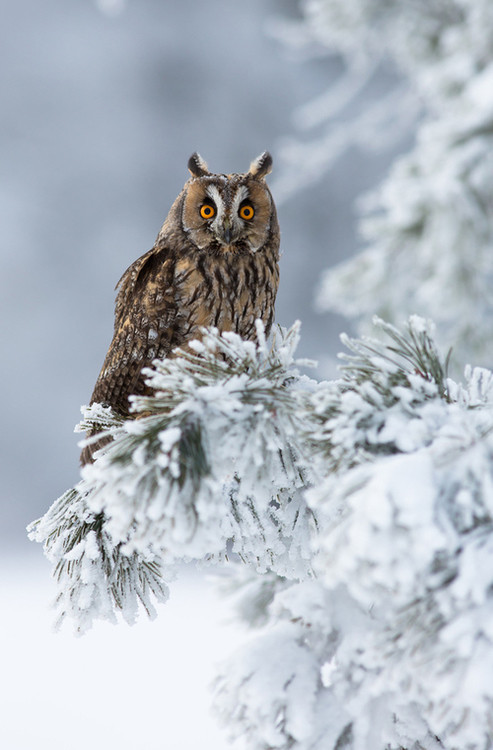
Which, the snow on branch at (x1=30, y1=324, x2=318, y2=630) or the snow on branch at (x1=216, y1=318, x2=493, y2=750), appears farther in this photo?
the snow on branch at (x1=30, y1=324, x2=318, y2=630)

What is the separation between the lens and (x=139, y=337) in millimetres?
1199

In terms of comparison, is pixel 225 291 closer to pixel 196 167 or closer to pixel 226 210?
pixel 226 210

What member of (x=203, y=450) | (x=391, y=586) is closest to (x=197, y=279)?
(x=203, y=450)

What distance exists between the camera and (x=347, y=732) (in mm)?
533

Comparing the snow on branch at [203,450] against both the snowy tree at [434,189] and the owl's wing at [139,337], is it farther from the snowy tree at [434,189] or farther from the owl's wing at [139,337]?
the snowy tree at [434,189]

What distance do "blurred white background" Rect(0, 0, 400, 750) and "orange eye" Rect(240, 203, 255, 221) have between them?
27.9ft

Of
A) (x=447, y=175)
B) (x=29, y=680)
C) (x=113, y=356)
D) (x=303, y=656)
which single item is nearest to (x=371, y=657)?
(x=303, y=656)

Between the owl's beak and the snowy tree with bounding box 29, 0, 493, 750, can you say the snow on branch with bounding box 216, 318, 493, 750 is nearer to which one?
the snowy tree with bounding box 29, 0, 493, 750

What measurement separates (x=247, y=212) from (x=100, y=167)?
41.5ft

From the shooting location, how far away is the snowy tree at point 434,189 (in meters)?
2.31

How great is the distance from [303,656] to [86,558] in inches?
14.5

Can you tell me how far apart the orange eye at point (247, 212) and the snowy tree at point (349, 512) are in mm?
743

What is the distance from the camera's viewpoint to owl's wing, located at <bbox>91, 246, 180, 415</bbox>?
1179mm

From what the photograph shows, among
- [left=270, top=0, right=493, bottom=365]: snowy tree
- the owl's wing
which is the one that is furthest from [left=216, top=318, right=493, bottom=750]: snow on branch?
[left=270, top=0, right=493, bottom=365]: snowy tree
